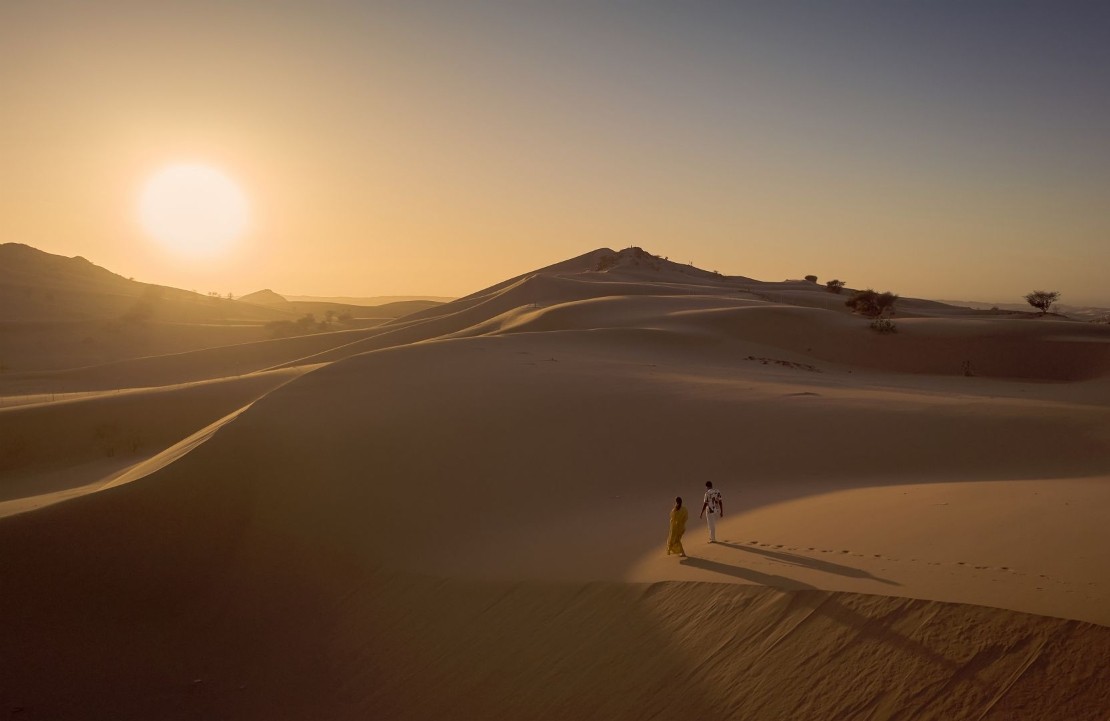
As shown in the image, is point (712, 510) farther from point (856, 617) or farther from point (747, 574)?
point (856, 617)

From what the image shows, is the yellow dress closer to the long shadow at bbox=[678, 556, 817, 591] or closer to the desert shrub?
the long shadow at bbox=[678, 556, 817, 591]

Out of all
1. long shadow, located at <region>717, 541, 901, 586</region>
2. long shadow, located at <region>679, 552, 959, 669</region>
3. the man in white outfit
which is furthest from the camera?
the man in white outfit

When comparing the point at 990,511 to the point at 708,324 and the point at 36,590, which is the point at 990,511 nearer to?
the point at 36,590

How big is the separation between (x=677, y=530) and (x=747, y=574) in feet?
3.94

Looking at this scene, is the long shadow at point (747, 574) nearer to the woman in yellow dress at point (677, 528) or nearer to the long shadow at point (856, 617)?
the long shadow at point (856, 617)

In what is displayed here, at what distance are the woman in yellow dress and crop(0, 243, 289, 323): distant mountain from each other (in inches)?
2525

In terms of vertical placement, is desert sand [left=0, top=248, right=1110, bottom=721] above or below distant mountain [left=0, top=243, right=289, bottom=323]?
below

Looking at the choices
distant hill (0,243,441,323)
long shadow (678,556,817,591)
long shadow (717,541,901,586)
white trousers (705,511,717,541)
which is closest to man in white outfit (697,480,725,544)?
white trousers (705,511,717,541)

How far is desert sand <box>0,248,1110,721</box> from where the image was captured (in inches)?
214

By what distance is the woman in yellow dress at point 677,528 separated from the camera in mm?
7898

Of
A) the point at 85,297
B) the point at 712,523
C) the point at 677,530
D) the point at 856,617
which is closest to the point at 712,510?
the point at 712,523

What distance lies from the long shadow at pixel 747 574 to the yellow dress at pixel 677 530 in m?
0.19

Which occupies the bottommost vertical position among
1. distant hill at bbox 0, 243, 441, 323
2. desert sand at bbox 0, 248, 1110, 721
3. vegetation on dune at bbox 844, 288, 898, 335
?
desert sand at bbox 0, 248, 1110, 721

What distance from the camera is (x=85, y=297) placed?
7394cm
